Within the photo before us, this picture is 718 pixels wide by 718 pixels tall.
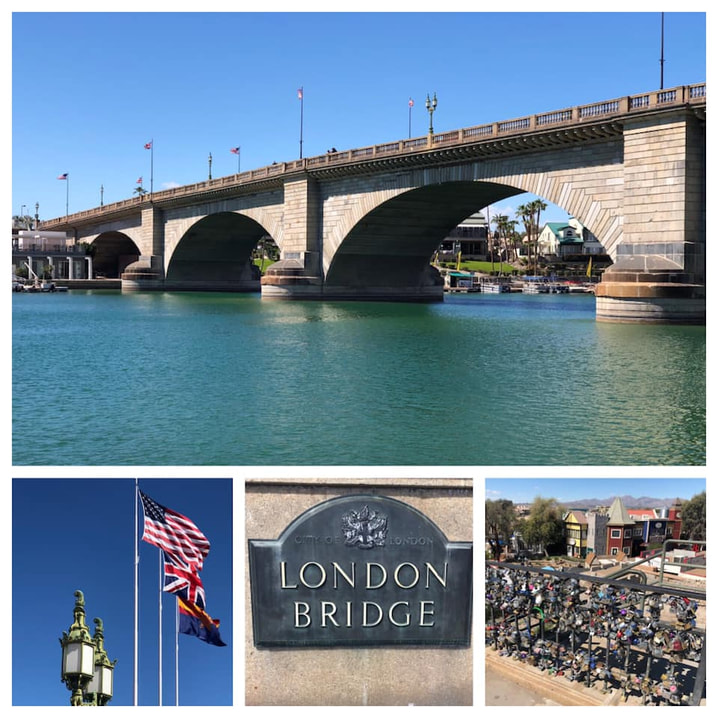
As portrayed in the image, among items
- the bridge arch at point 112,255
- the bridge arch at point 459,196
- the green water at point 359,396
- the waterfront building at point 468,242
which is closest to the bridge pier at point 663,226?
the green water at point 359,396

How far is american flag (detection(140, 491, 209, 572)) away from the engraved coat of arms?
1.74m

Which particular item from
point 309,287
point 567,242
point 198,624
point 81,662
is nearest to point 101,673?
point 81,662

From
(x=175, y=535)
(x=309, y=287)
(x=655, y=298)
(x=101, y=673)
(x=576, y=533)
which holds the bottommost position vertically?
(x=101, y=673)

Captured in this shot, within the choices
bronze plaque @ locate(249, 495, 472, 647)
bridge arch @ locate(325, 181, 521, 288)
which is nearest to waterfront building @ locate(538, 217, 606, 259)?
bridge arch @ locate(325, 181, 521, 288)

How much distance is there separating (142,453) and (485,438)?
23.0 ft

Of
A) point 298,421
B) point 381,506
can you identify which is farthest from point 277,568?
point 298,421

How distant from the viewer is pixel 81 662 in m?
9.82

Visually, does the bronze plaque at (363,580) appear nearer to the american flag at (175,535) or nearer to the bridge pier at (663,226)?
the american flag at (175,535)

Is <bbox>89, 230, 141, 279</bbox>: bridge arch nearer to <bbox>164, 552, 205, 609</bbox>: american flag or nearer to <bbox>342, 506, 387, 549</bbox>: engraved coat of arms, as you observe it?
<bbox>164, 552, 205, 609</bbox>: american flag

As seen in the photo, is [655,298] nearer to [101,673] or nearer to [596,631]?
[596,631]

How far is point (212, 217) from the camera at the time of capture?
76500 millimetres

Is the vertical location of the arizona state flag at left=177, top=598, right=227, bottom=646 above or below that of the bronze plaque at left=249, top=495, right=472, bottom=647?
below

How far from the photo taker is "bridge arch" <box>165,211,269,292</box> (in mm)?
80250

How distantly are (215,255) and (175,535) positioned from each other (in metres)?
78.7
